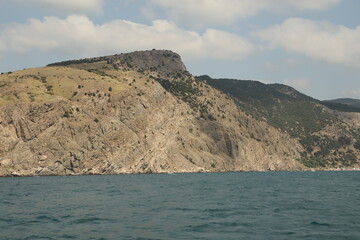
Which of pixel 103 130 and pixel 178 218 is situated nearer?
pixel 178 218

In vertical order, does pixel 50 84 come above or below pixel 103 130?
above

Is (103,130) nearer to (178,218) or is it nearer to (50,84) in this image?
(50,84)

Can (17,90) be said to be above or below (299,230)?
above

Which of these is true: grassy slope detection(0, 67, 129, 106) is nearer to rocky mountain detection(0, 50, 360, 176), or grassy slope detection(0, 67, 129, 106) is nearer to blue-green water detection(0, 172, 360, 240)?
rocky mountain detection(0, 50, 360, 176)

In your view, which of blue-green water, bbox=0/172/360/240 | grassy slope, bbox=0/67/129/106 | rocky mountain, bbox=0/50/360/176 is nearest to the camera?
blue-green water, bbox=0/172/360/240

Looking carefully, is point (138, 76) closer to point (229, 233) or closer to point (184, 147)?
point (184, 147)

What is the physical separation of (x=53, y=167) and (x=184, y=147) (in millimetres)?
55545

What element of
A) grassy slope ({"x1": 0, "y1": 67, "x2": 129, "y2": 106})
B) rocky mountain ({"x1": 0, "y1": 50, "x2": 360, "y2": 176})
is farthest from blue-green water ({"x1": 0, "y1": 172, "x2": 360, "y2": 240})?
grassy slope ({"x1": 0, "y1": 67, "x2": 129, "y2": 106})

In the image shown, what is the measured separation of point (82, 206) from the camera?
42.9 m

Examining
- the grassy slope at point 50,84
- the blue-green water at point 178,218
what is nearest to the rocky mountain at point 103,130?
the grassy slope at point 50,84

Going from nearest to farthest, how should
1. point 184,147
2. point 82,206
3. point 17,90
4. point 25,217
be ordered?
point 25,217, point 82,206, point 17,90, point 184,147

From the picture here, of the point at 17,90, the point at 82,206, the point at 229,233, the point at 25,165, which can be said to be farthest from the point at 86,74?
the point at 229,233

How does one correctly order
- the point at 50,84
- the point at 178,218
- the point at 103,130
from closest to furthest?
1. the point at 178,218
2. the point at 103,130
3. the point at 50,84

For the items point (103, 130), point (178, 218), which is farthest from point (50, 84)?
point (178, 218)
